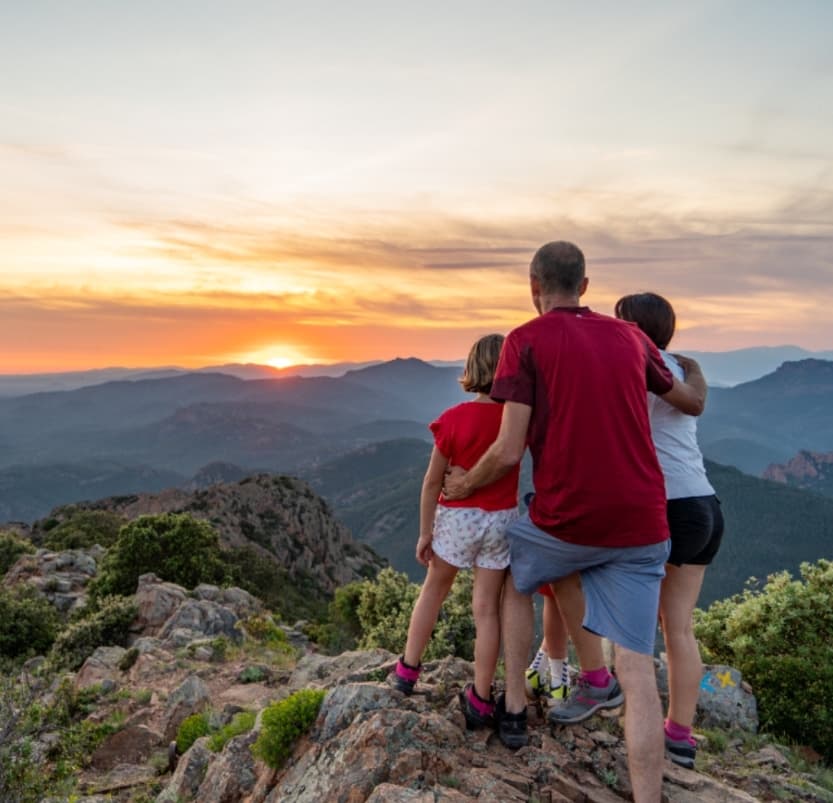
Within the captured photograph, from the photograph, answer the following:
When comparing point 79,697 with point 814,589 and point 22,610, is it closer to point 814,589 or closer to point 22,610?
point 22,610

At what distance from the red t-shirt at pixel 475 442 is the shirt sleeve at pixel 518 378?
783 millimetres

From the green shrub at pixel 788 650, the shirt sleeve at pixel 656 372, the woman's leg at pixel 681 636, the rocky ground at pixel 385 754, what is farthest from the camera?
the green shrub at pixel 788 650

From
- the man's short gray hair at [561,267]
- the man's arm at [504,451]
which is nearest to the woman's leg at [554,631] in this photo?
the man's arm at [504,451]

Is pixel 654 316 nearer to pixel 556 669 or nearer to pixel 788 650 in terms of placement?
pixel 556 669

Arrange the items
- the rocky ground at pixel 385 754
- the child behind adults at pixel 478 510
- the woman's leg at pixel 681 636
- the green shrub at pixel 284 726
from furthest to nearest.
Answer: the green shrub at pixel 284 726 < the woman's leg at pixel 681 636 < the child behind adults at pixel 478 510 < the rocky ground at pixel 385 754

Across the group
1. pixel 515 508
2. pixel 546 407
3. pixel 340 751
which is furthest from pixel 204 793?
pixel 546 407

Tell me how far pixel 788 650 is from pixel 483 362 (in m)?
7.85

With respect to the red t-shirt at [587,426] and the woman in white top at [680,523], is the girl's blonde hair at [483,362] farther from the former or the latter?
the woman in white top at [680,523]

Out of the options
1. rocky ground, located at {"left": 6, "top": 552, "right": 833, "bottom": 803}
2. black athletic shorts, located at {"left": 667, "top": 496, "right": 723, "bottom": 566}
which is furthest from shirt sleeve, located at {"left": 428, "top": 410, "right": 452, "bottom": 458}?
rocky ground, located at {"left": 6, "top": 552, "right": 833, "bottom": 803}

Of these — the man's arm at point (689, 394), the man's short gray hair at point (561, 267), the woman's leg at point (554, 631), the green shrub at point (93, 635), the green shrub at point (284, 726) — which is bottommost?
the green shrub at point (93, 635)

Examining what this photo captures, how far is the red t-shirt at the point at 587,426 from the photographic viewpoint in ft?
12.9

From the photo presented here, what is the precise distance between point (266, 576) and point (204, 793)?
38.3m

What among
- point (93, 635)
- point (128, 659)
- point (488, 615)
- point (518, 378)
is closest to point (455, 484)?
point (488, 615)

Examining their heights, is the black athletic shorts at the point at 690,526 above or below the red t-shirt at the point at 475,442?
below
